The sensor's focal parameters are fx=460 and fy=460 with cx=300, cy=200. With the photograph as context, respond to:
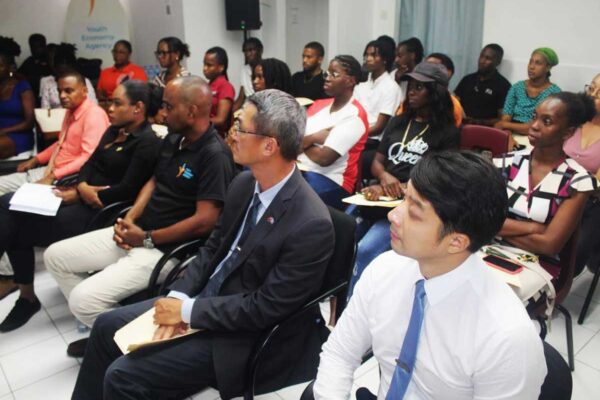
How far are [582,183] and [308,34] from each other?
5.40 meters

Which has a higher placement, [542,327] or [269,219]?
[269,219]

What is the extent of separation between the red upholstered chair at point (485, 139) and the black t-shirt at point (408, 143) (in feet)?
0.79

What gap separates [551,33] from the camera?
431 centimetres

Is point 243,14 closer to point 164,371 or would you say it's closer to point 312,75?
point 312,75

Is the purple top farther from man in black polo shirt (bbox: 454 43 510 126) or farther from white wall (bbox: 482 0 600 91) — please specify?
white wall (bbox: 482 0 600 91)

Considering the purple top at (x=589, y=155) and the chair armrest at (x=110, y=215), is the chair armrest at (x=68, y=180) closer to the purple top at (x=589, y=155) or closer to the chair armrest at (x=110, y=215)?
the chair armrest at (x=110, y=215)

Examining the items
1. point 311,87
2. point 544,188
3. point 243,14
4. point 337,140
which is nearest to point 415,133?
point 337,140

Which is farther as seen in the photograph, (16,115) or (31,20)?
(31,20)

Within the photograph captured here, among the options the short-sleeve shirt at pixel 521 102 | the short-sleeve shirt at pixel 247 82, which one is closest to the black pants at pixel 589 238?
the short-sleeve shirt at pixel 521 102

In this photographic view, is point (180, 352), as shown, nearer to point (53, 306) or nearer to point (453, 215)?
point (453, 215)

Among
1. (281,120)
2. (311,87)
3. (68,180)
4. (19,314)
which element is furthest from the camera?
(311,87)

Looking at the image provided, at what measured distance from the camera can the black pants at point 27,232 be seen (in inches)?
102

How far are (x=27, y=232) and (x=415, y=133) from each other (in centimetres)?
233

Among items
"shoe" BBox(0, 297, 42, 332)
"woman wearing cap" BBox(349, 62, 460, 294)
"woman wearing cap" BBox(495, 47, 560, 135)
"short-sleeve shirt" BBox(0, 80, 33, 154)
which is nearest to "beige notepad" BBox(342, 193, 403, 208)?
"woman wearing cap" BBox(349, 62, 460, 294)
